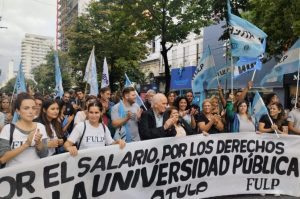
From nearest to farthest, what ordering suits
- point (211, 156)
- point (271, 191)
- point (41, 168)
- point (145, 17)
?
point (41, 168), point (211, 156), point (271, 191), point (145, 17)

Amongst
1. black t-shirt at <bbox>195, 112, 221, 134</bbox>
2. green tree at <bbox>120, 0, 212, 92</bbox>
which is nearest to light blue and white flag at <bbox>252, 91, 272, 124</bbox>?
black t-shirt at <bbox>195, 112, 221, 134</bbox>

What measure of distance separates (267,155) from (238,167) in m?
0.49

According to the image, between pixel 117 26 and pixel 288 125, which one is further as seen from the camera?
pixel 117 26

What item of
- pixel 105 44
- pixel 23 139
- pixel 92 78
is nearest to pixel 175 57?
pixel 105 44

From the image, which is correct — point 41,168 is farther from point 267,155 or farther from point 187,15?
point 187,15

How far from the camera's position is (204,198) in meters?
6.52

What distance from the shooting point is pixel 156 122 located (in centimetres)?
613

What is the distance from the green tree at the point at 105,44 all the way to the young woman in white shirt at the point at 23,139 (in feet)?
74.1

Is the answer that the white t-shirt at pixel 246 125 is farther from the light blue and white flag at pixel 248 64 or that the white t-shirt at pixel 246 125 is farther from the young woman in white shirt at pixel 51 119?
the young woman in white shirt at pixel 51 119

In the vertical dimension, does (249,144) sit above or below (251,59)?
below

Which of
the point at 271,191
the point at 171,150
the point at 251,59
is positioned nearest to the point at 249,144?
the point at 271,191

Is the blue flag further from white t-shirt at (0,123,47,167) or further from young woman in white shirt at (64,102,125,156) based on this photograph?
white t-shirt at (0,123,47,167)

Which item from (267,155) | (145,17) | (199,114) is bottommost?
(267,155)

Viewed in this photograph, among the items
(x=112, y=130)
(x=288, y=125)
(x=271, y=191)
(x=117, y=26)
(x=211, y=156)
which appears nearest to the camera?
(x=211, y=156)
